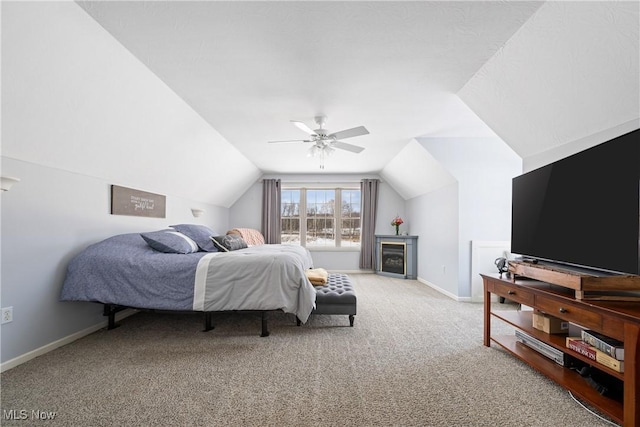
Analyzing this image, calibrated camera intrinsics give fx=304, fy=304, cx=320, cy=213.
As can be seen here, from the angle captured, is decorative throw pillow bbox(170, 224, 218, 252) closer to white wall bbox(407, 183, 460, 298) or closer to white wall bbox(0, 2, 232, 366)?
white wall bbox(0, 2, 232, 366)

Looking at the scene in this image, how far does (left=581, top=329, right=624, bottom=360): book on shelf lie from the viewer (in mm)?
1635

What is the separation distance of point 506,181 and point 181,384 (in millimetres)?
4757

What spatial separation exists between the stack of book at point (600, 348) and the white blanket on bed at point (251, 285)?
1.97 meters

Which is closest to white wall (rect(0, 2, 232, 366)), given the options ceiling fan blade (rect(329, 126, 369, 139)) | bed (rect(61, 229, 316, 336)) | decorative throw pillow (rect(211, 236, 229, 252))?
bed (rect(61, 229, 316, 336))

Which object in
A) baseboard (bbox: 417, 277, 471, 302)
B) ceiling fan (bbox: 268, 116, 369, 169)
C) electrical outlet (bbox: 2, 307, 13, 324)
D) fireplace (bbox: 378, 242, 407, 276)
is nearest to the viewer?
electrical outlet (bbox: 2, 307, 13, 324)

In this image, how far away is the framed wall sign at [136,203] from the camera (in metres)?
3.32

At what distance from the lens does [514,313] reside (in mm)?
2742

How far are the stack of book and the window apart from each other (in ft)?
17.7

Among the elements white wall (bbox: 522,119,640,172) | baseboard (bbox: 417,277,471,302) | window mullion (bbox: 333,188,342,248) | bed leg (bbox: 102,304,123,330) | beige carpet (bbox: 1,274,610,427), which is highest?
white wall (bbox: 522,119,640,172)

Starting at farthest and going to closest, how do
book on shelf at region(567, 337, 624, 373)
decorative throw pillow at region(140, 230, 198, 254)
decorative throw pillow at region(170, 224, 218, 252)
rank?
1. decorative throw pillow at region(170, 224, 218, 252)
2. decorative throw pillow at region(140, 230, 198, 254)
3. book on shelf at region(567, 337, 624, 373)

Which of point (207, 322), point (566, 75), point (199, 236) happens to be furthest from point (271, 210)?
point (566, 75)

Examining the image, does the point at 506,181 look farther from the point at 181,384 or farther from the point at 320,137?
the point at 181,384

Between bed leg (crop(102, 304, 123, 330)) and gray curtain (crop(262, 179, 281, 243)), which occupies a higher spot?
gray curtain (crop(262, 179, 281, 243))

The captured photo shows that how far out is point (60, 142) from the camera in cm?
242
